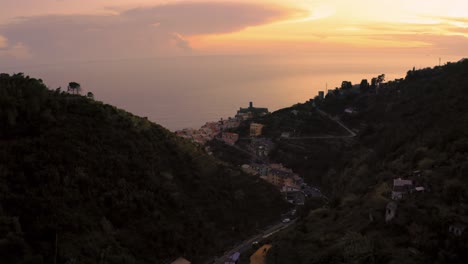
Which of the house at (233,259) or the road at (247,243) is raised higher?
the house at (233,259)

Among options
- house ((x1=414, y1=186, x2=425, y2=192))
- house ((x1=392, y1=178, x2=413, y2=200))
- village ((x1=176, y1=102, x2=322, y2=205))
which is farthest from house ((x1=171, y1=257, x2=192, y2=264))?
village ((x1=176, y1=102, x2=322, y2=205))

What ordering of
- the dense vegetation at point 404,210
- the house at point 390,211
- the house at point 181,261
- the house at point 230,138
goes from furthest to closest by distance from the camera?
the house at point 230,138, the house at point 181,261, the house at point 390,211, the dense vegetation at point 404,210

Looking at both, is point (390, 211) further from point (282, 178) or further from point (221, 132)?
point (221, 132)

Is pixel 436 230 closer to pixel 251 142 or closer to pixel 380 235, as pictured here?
pixel 380 235

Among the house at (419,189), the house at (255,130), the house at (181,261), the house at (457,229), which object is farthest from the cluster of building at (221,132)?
the house at (457,229)

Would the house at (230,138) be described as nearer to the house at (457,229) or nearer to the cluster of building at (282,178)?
the cluster of building at (282,178)

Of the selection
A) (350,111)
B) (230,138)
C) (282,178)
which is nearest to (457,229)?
(282,178)
